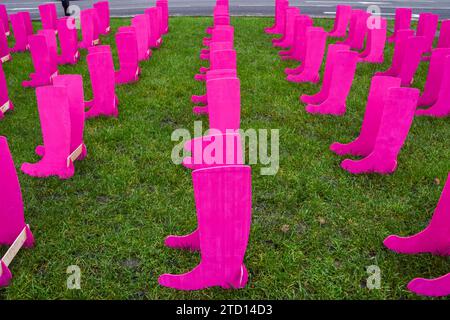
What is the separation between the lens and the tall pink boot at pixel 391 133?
11.7 feet

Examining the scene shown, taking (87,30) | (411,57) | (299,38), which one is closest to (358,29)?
(299,38)

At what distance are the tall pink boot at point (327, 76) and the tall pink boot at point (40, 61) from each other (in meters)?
3.75

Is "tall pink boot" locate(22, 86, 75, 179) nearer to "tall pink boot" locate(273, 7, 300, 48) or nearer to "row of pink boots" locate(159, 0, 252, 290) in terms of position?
"row of pink boots" locate(159, 0, 252, 290)

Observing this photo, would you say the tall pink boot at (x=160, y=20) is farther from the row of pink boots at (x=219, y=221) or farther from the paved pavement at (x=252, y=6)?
the row of pink boots at (x=219, y=221)

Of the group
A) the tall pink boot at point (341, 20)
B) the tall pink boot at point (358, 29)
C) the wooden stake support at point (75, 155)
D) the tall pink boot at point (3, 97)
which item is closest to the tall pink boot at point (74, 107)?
the wooden stake support at point (75, 155)

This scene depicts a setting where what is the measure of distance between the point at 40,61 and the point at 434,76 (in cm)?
548

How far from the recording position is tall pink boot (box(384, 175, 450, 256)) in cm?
280

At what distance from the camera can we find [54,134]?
3801 millimetres

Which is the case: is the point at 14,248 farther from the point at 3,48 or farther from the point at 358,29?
the point at 358,29

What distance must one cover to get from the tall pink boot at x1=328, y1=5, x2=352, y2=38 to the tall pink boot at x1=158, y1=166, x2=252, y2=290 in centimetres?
793

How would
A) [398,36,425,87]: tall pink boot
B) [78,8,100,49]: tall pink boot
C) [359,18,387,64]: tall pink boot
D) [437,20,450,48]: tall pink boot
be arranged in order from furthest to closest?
1. [78,8,100,49]: tall pink boot
2. [359,18,387,64]: tall pink boot
3. [437,20,450,48]: tall pink boot
4. [398,36,425,87]: tall pink boot

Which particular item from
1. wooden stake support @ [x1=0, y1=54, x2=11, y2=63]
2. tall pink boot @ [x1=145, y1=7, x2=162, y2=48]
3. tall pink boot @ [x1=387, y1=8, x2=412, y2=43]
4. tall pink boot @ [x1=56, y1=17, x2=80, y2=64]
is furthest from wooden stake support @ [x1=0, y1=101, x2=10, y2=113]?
tall pink boot @ [x1=387, y1=8, x2=412, y2=43]
